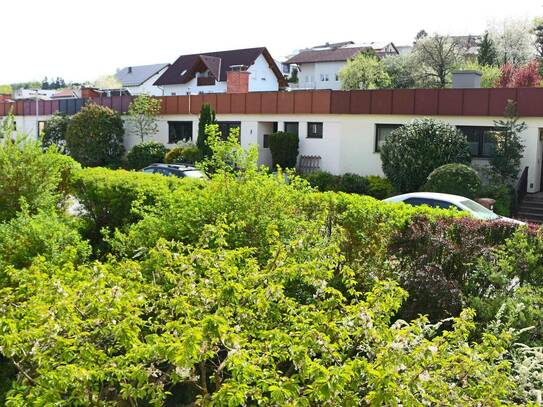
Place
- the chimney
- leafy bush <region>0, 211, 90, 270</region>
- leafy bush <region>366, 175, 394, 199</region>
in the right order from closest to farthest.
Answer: leafy bush <region>0, 211, 90, 270</region>, leafy bush <region>366, 175, 394, 199</region>, the chimney

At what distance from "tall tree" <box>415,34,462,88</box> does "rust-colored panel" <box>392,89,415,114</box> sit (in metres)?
29.1

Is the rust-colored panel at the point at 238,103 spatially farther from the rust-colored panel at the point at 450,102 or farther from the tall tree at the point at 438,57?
the tall tree at the point at 438,57

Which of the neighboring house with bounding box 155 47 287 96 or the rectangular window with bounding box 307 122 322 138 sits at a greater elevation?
the neighboring house with bounding box 155 47 287 96

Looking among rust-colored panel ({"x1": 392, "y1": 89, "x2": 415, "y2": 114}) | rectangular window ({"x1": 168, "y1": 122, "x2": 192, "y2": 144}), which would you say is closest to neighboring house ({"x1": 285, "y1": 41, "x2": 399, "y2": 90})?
rectangular window ({"x1": 168, "y1": 122, "x2": 192, "y2": 144})

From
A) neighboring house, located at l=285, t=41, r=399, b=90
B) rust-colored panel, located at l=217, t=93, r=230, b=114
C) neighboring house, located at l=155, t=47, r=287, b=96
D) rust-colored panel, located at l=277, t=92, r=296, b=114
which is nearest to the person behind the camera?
rust-colored panel, located at l=277, t=92, r=296, b=114

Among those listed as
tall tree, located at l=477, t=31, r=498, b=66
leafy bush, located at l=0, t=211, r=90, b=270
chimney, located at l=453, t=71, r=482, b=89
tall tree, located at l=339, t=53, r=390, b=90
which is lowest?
leafy bush, located at l=0, t=211, r=90, b=270

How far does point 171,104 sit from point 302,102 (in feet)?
31.1

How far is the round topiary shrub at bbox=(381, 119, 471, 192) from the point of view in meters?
22.2

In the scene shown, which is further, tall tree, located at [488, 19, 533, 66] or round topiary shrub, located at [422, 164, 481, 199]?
tall tree, located at [488, 19, 533, 66]

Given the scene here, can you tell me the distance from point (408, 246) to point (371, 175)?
54.9 feet

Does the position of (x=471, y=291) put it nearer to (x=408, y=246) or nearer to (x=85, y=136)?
(x=408, y=246)

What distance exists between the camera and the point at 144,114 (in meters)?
34.0

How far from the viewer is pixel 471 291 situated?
8414mm

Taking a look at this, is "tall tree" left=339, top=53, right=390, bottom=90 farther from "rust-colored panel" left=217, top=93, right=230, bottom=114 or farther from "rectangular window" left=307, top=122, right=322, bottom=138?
"rectangular window" left=307, top=122, right=322, bottom=138
